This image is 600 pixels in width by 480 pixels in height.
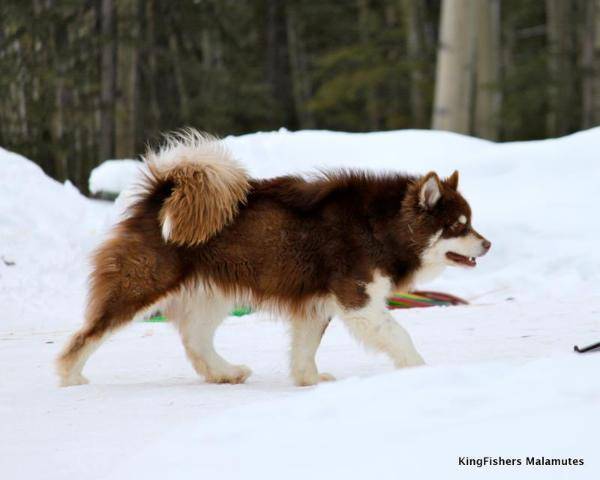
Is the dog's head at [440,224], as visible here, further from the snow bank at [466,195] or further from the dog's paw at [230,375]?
the snow bank at [466,195]

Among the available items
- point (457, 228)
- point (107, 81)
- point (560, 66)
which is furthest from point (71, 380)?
point (560, 66)

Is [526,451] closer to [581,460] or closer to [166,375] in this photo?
[581,460]

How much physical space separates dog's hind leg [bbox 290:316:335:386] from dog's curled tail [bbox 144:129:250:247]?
0.83 m

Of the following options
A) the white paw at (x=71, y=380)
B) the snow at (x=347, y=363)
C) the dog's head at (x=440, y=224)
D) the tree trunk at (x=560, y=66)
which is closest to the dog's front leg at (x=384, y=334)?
the snow at (x=347, y=363)

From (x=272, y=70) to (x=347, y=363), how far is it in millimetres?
26033

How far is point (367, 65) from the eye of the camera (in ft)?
90.8

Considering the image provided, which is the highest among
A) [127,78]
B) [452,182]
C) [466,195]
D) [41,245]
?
[452,182]

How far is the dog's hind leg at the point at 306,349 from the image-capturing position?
21.1ft

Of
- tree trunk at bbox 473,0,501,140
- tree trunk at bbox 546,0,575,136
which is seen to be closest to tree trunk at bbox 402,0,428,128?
tree trunk at bbox 546,0,575,136

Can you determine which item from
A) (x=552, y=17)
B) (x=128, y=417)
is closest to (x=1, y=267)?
(x=128, y=417)

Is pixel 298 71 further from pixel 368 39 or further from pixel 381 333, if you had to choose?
pixel 381 333

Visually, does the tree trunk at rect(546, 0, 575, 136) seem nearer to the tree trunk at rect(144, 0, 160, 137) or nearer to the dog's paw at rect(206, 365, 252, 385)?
the tree trunk at rect(144, 0, 160, 137)

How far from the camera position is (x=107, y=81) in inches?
933

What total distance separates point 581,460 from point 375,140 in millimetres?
11089
